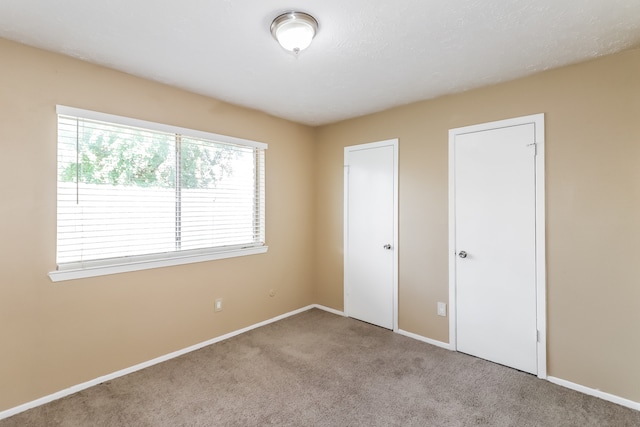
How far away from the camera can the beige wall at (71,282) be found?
2.04 metres

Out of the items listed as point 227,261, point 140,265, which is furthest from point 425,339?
point 140,265

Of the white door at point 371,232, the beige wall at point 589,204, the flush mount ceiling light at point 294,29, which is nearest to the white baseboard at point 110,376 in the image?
the white door at point 371,232

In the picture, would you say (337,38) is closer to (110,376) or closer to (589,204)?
(589,204)

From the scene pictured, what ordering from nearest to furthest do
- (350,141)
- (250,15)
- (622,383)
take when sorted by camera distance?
(250,15) < (622,383) < (350,141)

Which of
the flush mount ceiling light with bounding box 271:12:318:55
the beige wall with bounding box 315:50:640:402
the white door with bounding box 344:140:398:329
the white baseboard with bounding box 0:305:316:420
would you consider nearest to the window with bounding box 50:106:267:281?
the white baseboard with bounding box 0:305:316:420

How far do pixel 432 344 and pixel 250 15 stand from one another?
3153mm

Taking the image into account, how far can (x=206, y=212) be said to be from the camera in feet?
10.2

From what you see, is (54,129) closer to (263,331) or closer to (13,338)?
(13,338)

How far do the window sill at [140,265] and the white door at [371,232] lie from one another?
48.4 inches

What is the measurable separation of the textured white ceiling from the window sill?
5.04 feet

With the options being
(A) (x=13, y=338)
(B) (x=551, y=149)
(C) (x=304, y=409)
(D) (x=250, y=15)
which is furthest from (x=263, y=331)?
(B) (x=551, y=149)

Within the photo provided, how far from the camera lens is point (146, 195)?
2658 mm

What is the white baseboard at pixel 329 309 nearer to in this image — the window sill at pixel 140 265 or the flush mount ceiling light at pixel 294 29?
the window sill at pixel 140 265

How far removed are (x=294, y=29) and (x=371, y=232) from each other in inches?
92.9
